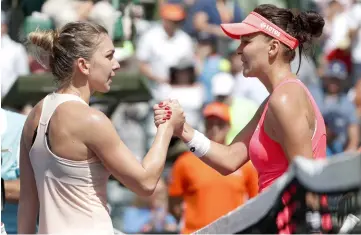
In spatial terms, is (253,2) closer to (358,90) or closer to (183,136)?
(358,90)

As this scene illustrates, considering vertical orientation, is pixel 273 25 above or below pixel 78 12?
above

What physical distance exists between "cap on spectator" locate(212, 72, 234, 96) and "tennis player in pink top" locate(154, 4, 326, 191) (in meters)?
5.16

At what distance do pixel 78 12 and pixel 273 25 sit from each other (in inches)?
171

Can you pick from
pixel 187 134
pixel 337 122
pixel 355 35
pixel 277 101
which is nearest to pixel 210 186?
pixel 187 134

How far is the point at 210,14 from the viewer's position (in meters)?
12.1

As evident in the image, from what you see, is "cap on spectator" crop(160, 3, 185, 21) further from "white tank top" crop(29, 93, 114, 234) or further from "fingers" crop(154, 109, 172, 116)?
"white tank top" crop(29, 93, 114, 234)

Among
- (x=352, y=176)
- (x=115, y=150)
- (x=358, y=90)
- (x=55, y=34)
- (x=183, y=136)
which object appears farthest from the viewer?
(x=358, y=90)

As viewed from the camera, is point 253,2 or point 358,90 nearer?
point 358,90

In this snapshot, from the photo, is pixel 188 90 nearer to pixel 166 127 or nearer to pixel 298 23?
pixel 298 23

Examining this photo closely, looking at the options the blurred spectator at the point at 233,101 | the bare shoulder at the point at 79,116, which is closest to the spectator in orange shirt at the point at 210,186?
the blurred spectator at the point at 233,101

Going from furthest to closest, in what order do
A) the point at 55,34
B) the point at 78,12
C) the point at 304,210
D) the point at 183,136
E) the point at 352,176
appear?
the point at 78,12, the point at 183,136, the point at 55,34, the point at 304,210, the point at 352,176

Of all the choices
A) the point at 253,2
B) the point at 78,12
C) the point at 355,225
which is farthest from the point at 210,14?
the point at 355,225

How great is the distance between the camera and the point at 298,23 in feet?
15.5

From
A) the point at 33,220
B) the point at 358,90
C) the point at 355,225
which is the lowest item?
the point at 358,90
